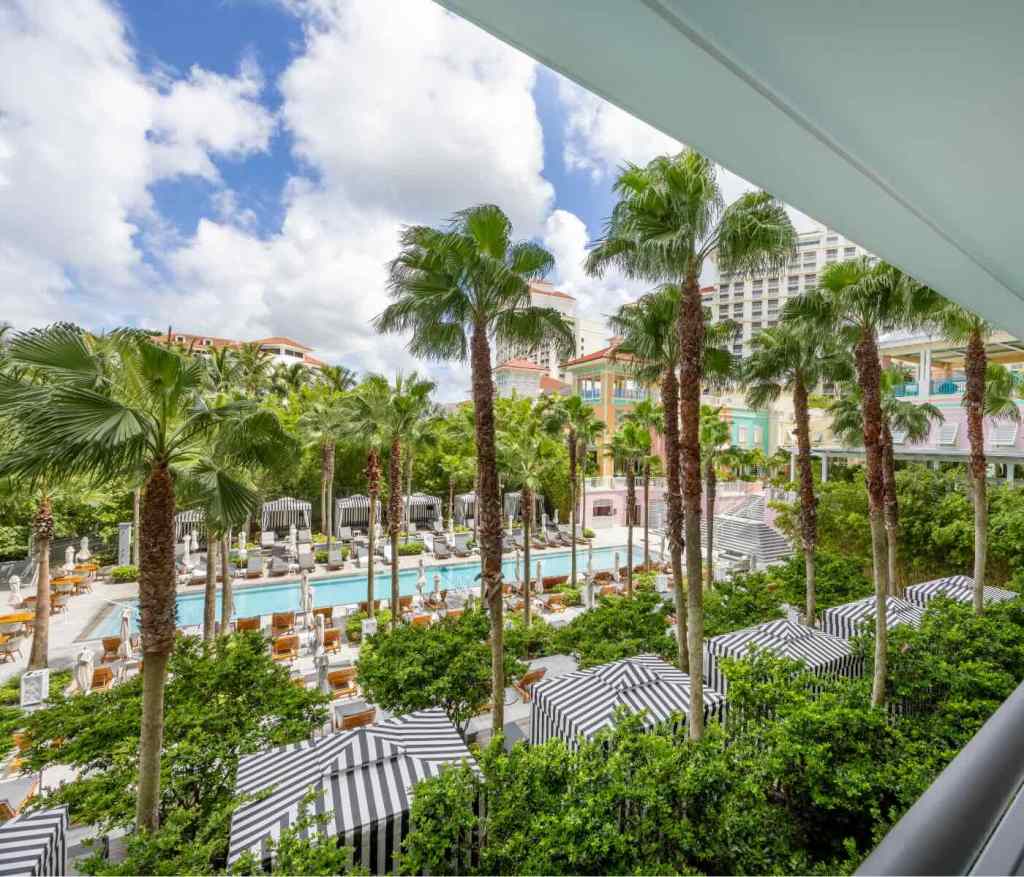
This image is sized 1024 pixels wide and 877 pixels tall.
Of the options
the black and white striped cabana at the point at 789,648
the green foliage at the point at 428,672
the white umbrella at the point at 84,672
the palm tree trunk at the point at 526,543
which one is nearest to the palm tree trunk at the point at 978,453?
the black and white striped cabana at the point at 789,648

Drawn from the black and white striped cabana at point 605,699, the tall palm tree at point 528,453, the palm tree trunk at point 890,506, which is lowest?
the black and white striped cabana at point 605,699

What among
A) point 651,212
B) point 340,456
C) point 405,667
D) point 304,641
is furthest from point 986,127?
point 340,456

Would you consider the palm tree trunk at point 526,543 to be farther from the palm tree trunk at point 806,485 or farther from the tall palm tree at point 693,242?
the tall palm tree at point 693,242

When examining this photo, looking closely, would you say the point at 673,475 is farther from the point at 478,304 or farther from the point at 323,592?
the point at 323,592

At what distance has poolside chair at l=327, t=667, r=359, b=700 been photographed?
35.5 feet

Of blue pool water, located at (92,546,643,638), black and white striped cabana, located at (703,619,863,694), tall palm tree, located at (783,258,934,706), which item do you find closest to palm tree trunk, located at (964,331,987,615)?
tall palm tree, located at (783,258,934,706)

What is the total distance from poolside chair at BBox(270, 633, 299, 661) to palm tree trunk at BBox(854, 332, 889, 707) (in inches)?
492

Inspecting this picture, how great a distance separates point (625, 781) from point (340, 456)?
2836 cm

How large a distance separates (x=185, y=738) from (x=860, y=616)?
1273 centimetres

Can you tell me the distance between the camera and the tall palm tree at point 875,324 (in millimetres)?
8234

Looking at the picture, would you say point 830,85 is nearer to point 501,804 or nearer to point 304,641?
point 501,804

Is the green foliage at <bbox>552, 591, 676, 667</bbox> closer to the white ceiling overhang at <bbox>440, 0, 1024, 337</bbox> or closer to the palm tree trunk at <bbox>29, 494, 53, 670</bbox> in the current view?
the white ceiling overhang at <bbox>440, 0, 1024, 337</bbox>

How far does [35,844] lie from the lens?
4.68 metres

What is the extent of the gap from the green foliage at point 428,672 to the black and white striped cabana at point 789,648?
3630 mm
